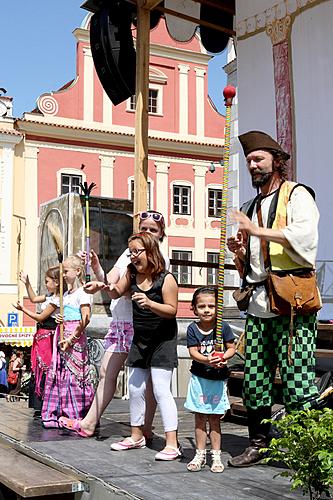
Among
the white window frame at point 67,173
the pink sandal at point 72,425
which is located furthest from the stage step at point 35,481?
the white window frame at point 67,173

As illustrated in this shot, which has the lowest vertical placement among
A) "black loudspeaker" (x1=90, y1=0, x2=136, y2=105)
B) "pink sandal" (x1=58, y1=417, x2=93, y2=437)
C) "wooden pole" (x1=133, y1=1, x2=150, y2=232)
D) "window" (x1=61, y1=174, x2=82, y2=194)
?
"pink sandal" (x1=58, y1=417, x2=93, y2=437)

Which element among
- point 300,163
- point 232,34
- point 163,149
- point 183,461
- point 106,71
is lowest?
point 183,461

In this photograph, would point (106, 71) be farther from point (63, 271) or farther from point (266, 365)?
point (266, 365)

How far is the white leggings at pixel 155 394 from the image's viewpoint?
13.4 ft

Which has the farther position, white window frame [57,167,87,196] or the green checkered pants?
white window frame [57,167,87,196]

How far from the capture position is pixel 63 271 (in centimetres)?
527

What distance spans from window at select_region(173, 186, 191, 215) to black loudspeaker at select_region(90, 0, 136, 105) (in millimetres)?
18833

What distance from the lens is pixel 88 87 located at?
25797 millimetres

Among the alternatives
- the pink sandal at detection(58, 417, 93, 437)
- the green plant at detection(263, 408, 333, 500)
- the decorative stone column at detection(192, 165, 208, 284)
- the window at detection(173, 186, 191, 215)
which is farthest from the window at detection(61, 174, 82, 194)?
the green plant at detection(263, 408, 333, 500)

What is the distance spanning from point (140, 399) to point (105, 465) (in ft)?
2.01

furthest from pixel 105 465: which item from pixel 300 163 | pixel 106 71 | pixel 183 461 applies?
pixel 106 71

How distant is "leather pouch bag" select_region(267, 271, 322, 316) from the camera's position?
3.56 m

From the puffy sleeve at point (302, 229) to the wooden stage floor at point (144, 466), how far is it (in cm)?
106

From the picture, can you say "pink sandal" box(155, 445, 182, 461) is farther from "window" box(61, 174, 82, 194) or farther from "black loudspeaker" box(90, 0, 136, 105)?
"window" box(61, 174, 82, 194)
